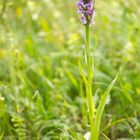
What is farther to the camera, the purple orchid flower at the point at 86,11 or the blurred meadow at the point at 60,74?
the blurred meadow at the point at 60,74

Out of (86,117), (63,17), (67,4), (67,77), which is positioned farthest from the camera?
(67,4)

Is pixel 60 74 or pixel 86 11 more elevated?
pixel 86 11

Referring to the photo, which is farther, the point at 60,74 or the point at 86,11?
the point at 60,74

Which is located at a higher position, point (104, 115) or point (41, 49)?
point (41, 49)

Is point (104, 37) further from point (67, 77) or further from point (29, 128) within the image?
point (29, 128)

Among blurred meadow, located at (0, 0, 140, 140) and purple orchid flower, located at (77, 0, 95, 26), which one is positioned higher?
purple orchid flower, located at (77, 0, 95, 26)

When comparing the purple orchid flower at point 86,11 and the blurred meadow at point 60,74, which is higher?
the purple orchid flower at point 86,11

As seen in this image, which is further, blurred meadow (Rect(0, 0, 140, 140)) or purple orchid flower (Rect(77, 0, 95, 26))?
blurred meadow (Rect(0, 0, 140, 140))

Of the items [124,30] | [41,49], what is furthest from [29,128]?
[124,30]
